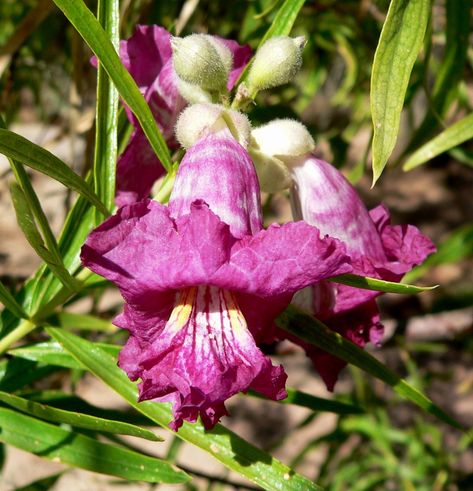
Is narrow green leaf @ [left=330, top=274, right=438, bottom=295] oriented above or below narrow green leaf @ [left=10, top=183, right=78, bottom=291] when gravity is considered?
below

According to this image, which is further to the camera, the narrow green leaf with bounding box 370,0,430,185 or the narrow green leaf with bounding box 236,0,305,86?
the narrow green leaf with bounding box 236,0,305,86

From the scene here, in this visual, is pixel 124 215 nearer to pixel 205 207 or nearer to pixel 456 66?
pixel 205 207

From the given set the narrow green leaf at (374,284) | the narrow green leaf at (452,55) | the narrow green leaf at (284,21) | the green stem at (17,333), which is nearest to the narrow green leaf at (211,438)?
the green stem at (17,333)

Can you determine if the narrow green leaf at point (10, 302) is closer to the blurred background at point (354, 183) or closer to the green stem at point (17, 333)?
the green stem at point (17, 333)

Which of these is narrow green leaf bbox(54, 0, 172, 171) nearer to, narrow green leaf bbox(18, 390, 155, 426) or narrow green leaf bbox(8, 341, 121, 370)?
narrow green leaf bbox(8, 341, 121, 370)

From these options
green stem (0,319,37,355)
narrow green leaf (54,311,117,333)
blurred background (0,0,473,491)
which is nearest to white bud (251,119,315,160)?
blurred background (0,0,473,491)

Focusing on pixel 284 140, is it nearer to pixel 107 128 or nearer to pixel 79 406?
pixel 107 128

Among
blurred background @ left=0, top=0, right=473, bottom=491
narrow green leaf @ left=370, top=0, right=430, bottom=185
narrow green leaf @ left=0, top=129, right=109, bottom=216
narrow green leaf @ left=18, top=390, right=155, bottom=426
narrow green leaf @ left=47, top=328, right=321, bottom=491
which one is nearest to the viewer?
narrow green leaf @ left=0, top=129, right=109, bottom=216

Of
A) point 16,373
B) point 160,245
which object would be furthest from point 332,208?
point 16,373

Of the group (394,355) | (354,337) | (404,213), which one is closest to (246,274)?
(354,337)
